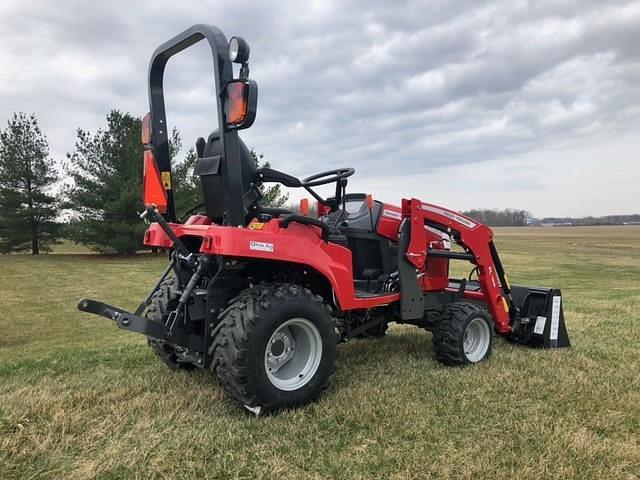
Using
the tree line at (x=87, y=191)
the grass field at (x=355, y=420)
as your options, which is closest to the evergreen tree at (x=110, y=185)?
the tree line at (x=87, y=191)

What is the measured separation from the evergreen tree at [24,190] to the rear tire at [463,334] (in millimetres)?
26053

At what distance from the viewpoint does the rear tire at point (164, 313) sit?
4.27 meters

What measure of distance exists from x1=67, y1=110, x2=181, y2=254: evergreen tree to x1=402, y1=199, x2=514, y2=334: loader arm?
20.6 metres

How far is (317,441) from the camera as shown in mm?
3162

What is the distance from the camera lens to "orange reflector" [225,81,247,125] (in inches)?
131

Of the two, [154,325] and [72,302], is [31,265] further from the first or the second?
[154,325]

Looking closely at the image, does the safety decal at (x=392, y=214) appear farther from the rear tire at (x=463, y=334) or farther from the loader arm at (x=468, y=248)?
the rear tire at (x=463, y=334)

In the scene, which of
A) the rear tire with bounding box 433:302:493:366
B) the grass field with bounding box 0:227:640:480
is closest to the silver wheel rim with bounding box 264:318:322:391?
the grass field with bounding box 0:227:640:480

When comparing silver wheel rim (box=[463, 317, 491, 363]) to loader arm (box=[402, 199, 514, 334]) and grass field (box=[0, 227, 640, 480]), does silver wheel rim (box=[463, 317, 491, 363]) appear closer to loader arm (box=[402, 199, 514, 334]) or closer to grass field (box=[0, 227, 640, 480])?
grass field (box=[0, 227, 640, 480])

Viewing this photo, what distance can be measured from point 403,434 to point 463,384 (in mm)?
1185

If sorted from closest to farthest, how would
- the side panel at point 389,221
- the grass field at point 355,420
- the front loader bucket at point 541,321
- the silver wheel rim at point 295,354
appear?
the grass field at point 355,420, the silver wheel rim at point 295,354, the side panel at point 389,221, the front loader bucket at point 541,321

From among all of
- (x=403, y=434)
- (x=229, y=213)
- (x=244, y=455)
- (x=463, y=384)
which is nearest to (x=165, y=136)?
(x=229, y=213)

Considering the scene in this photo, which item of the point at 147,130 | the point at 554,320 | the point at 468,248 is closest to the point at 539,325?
the point at 554,320

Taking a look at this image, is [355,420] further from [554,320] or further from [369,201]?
[554,320]
